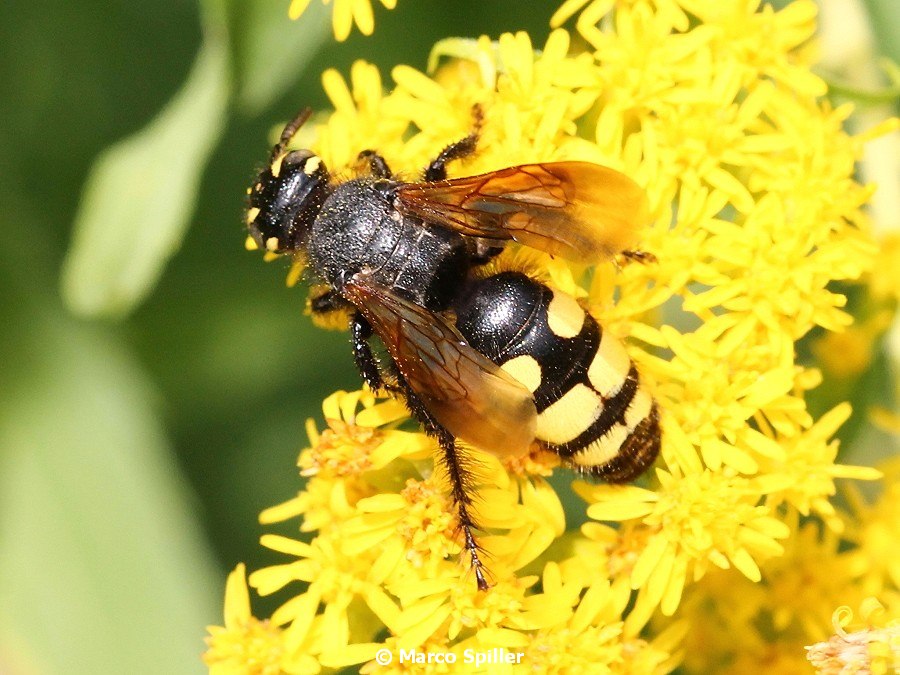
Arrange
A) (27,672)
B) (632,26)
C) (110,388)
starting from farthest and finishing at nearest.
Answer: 1. (110,388)
2. (27,672)
3. (632,26)

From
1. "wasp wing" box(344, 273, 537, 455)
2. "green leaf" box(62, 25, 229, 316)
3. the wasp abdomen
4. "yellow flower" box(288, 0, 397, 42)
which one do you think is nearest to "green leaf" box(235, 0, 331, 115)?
"green leaf" box(62, 25, 229, 316)

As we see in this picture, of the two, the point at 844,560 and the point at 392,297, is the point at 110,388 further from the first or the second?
the point at 844,560

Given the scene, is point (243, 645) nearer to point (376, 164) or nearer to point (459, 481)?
point (459, 481)

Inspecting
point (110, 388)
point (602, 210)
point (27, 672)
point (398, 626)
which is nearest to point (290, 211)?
point (602, 210)

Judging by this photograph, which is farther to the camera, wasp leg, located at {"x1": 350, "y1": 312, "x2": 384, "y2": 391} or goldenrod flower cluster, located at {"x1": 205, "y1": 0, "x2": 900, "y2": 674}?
wasp leg, located at {"x1": 350, "y1": 312, "x2": 384, "y2": 391}

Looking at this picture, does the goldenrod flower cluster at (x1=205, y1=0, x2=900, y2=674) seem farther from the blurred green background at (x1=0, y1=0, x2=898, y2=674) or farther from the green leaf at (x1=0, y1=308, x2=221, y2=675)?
the green leaf at (x1=0, y1=308, x2=221, y2=675)

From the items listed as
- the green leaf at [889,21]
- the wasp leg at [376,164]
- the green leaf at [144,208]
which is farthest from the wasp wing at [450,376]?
the green leaf at [889,21]

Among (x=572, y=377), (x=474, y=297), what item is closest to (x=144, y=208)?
(x=474, y=297)
